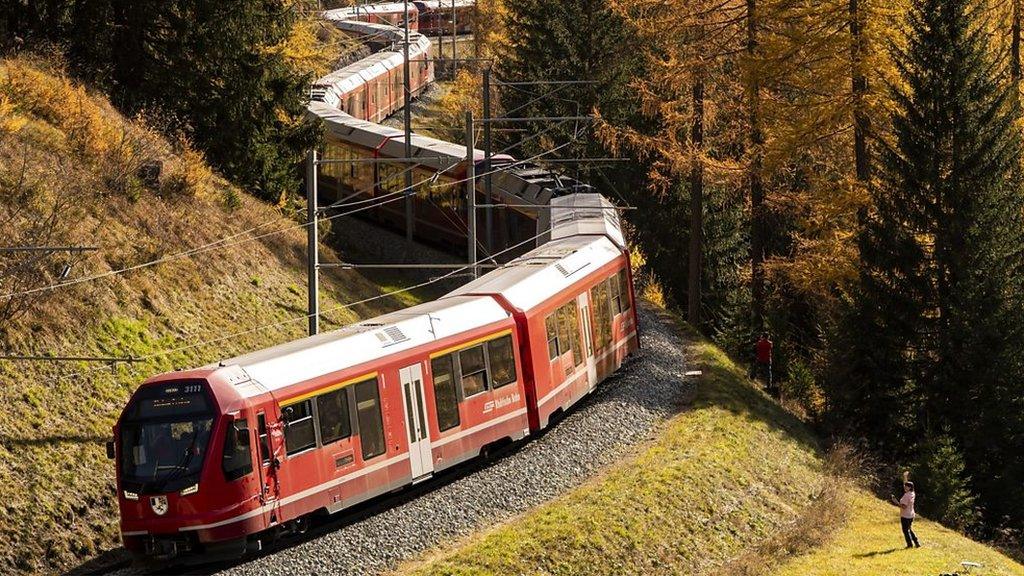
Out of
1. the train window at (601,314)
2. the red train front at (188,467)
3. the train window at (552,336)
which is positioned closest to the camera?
the red train front at (188,467)

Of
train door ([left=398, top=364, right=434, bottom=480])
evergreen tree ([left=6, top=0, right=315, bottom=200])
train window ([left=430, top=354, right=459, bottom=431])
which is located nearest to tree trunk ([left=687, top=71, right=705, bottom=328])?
evergreen tree ([left=6, top=0, right=315, bottom=200])

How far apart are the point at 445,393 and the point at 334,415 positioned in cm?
249

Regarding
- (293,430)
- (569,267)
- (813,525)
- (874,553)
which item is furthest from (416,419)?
(874,553)

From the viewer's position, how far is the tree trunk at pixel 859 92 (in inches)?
1152

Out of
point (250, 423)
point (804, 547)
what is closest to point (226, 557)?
point (250, 423)

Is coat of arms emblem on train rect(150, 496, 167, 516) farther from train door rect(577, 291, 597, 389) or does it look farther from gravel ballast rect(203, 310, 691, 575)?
train door rect(577, 291, 597, 389)

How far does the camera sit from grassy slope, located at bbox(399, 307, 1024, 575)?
17.7 m

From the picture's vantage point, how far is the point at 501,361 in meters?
21.5

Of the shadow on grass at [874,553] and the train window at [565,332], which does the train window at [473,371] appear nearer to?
the train window at [565,332]

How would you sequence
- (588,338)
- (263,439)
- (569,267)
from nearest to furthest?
(263,439)
(569,267)
(588,338)

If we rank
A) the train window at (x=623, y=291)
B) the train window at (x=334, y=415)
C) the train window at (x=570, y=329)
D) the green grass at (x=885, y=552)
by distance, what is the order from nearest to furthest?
1. the train window at (x=334, y=415)
2. the green grass at (x=885, y=552)
3. the train window at (x=570, y=329)
4. the train window at (x=623, y=291)

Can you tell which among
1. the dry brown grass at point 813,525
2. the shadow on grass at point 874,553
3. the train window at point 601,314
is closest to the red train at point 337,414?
the train window at point 601,314

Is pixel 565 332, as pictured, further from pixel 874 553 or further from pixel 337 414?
pixel 337 414

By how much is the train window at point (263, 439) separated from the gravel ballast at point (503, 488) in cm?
113
